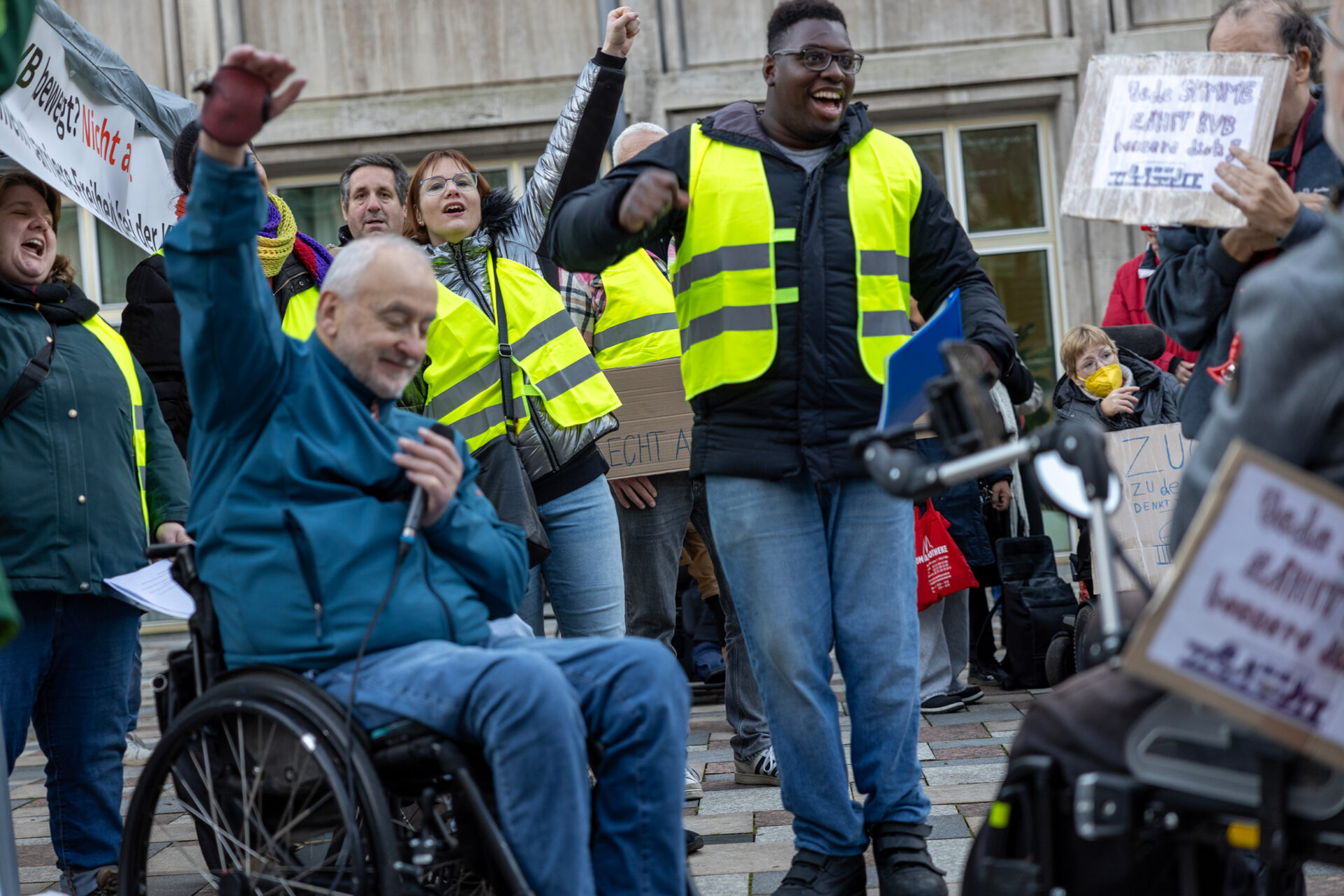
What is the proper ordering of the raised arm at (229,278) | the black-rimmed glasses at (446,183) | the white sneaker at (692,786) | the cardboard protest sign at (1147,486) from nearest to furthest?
the raised arm at (229,278) < the black-rimmed glasses at (446,183) < the white sneaker at (692,786) < the cardboard protest sign at (1147,486)

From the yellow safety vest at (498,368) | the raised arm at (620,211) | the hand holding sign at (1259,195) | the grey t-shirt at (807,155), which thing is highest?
the grey t-shirt at (807,155)

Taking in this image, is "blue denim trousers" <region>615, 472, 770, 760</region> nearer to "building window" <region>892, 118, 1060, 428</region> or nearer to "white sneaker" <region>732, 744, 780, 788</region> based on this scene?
"white sneaker" <region>732, 744, 780, 788</region>

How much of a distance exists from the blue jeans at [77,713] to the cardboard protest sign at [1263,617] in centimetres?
311

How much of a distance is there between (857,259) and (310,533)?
150cm

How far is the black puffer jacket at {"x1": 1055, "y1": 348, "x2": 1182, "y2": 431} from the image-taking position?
21.0 ft

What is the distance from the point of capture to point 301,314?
13.6 feet

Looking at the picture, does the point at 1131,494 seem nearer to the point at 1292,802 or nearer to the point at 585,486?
the point at 585,486

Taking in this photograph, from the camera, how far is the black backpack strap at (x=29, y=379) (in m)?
3.84

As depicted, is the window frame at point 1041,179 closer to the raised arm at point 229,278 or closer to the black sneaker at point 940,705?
the black sneaker at point 940,705

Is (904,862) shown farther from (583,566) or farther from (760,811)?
(583,566)

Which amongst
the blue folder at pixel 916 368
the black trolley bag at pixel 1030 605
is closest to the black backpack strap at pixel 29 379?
the blue folder at pixel 916 368

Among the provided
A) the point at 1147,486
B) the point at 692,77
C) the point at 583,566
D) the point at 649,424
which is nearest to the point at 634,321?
the point at 649,424

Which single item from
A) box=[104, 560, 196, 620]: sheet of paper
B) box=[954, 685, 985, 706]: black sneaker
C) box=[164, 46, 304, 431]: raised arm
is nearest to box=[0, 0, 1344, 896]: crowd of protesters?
box=[164, 46, 304, 431]: raised arm

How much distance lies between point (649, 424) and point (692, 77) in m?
6.09
